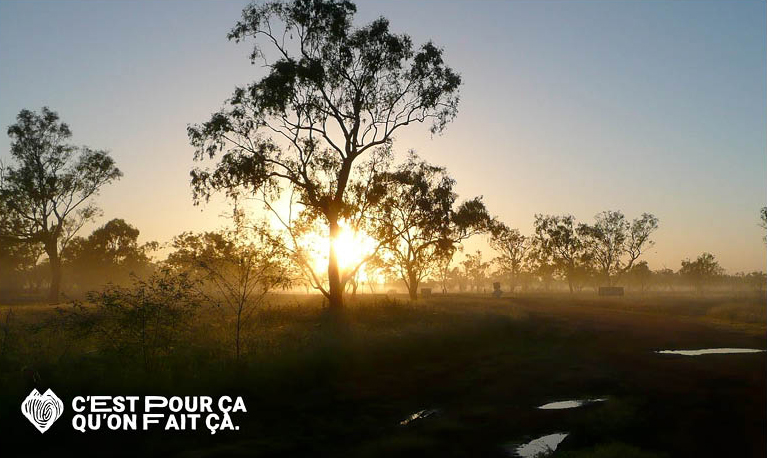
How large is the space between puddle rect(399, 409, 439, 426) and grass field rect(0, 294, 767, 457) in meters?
0.20

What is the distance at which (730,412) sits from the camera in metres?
13.7

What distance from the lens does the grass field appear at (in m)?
11.6

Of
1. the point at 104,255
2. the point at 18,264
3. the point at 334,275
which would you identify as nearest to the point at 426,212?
the point at 334,275

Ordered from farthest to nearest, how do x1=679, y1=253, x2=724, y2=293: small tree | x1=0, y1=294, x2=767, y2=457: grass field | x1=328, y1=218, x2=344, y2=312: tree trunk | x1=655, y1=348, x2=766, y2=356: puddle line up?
x1=679, y1=253, x2=724, y2=293: small tree → x1=328, y1=218, x2=344, y2=312: tree trunk → x1=655, y1=348, x2=766, y2=356: puddle → x1=0, y1=294, x2=767, y2=457: grass field

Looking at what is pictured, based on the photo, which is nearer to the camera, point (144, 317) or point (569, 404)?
point (569, 404)

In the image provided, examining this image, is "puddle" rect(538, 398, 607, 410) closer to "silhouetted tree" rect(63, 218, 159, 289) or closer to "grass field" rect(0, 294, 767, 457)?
"grass field" rect(0, 294, 767, 457)

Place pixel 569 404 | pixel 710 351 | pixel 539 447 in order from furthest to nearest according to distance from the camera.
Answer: pixel 710 351 → pixel 569 404 → pixel 539 447

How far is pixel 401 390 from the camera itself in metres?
17.3

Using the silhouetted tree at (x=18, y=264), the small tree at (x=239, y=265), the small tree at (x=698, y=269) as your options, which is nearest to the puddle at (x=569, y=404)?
the small tree at (x=239, y=265)

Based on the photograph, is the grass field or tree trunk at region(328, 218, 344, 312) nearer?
the grass field

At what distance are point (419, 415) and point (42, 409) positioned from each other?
957cm

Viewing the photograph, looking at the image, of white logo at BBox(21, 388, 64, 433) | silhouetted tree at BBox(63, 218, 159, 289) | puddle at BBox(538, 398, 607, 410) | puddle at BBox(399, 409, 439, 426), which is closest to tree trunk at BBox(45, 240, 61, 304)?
silhouetted tree at BBox(63, 218, 159, 289)

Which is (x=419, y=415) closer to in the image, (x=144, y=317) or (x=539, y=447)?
(x=539, y=447)

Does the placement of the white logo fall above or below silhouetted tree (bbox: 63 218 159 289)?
below
